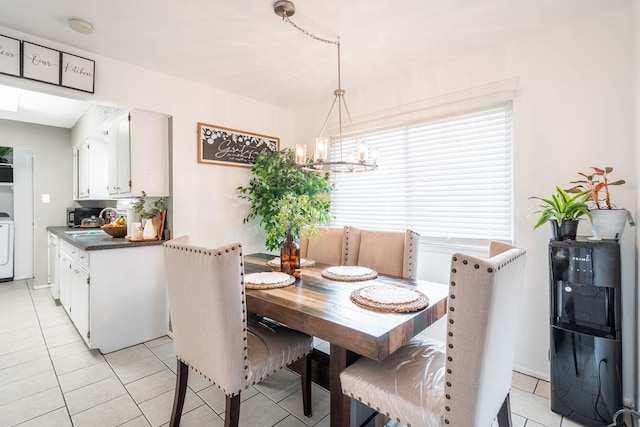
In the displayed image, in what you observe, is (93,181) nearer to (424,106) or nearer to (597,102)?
(424,106)

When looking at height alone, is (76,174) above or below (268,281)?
above

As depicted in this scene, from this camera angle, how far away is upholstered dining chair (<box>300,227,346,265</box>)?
2.65 meters

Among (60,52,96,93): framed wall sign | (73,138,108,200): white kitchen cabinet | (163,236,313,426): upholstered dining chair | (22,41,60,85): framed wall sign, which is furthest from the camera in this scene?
(73,138,108,200): white kitchen cabinet

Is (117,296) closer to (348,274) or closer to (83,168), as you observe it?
(348,274)

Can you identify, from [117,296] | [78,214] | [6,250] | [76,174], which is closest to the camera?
[117,296]

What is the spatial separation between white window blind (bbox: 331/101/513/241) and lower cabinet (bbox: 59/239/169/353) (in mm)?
2125

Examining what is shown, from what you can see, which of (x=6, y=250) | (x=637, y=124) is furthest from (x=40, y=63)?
(x=6, y=250)

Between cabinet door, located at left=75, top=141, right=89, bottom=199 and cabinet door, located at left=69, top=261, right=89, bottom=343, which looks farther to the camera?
cabinet door, located at left=75, top=141, right=89, bottom=199

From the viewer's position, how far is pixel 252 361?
1499 millimetres

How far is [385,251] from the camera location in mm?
2383

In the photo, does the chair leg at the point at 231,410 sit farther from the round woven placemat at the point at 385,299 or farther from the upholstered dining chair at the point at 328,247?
the upholstered dining chair at the point at 328,247

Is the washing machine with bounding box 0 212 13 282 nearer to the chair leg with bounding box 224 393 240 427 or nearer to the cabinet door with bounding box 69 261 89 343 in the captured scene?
the cabinet door with bounding box 69 261 89 343

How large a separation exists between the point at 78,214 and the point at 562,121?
5660mm

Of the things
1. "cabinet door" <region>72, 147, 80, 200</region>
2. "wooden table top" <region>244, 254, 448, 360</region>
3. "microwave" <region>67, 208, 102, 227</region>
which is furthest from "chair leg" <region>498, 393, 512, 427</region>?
"cabinet door" <region>72, 147, 80, 200</region>
